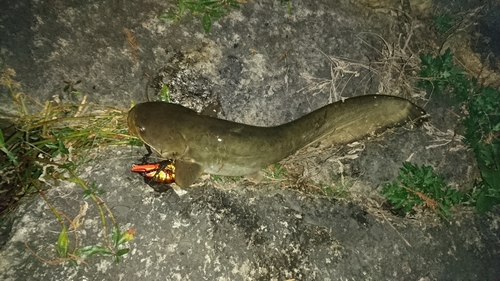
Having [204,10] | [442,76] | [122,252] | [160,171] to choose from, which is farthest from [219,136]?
[442,76]

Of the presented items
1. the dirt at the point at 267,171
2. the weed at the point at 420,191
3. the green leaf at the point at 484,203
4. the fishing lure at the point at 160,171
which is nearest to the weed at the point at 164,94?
the dirt at the point at 267,171

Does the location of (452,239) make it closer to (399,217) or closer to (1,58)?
A: (399,217)

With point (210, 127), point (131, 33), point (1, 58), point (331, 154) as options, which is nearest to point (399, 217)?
point (331, 154)

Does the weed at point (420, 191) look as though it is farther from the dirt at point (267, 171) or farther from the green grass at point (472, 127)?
the dirt at point (267, 171)

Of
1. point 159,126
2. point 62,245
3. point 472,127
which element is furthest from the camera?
A: point 472,127

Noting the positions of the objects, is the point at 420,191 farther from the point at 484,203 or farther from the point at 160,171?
the point at 160,171

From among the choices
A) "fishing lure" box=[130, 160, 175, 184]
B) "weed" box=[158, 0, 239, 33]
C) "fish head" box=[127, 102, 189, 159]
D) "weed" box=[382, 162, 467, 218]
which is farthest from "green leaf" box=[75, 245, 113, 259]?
"weed" box=[382, 162, 467, 218]
